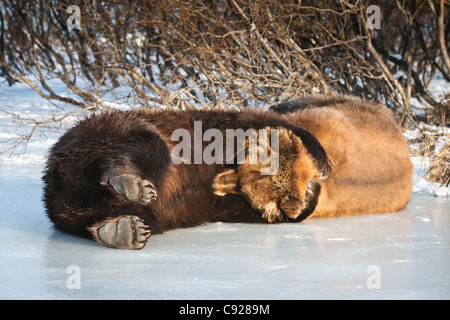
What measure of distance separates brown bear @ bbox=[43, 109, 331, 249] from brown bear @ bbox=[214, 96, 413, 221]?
8cm

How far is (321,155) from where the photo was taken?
4137mm

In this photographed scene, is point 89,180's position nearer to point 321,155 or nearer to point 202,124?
point 202,124

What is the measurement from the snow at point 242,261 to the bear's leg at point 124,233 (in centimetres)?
5

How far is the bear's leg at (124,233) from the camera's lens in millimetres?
3459

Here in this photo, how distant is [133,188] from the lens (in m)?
3.44

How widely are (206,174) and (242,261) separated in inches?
37.8
